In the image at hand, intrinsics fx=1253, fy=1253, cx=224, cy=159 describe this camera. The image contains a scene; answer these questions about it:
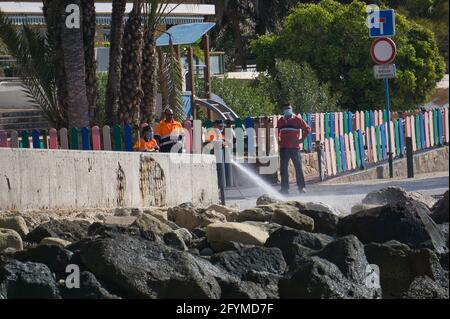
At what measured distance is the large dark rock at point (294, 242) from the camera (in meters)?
12.7

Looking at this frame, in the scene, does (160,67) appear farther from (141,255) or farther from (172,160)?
(141,255)

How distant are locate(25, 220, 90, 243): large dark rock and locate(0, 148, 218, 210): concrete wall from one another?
0.84 m

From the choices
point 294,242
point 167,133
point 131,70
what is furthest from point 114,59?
point 294,242

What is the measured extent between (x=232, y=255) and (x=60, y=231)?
7.74 feet

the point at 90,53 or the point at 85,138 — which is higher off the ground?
the point at 90,53

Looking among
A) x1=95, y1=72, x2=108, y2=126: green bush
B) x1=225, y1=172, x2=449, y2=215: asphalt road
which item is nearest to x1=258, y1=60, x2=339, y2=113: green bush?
x1=95, y1=72, x2=108, y2=126: green bush

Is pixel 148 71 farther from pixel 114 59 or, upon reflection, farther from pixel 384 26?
pixel 384 26

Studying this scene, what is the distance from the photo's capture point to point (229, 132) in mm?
23203

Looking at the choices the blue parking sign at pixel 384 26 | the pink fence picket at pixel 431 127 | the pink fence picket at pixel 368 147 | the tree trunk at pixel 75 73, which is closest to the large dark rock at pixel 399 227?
the tree trunk at pixel 75 73

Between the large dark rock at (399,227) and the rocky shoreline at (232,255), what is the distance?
0.01m

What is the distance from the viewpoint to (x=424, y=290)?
12.2 m

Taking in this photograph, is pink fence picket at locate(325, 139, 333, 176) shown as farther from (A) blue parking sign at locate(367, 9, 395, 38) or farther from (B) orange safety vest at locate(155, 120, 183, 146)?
(B) orange safety vest at locate(155, 120, 183, 146)

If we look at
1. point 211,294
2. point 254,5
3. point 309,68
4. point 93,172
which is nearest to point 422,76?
point 309,68

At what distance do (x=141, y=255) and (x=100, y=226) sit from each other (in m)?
2.10
